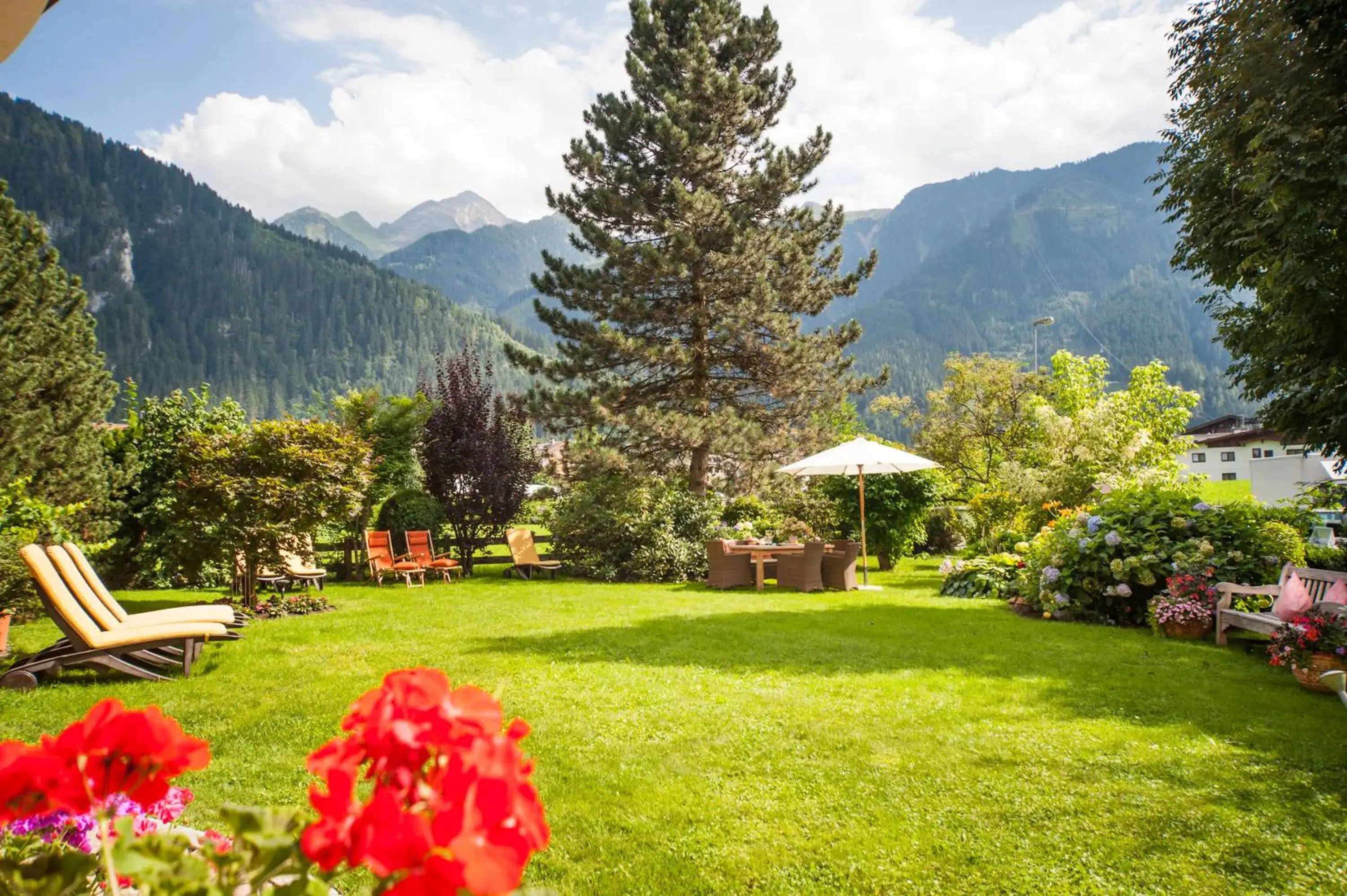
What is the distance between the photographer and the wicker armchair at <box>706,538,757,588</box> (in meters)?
12.7

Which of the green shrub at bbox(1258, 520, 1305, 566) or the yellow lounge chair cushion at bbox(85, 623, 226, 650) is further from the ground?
the green shrub at bbox(1258, 520, 1305, 566)

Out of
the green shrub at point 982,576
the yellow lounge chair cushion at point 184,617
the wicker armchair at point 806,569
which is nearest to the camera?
the yellow lounge chair cushion at point 184,617

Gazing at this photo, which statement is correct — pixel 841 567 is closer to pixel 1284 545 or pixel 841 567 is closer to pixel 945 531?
pixel 1284 545

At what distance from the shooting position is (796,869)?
119 inches

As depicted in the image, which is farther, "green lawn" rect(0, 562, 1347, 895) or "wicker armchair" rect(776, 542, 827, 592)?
"wicker armchair" rect(776, 542, 827, 592)

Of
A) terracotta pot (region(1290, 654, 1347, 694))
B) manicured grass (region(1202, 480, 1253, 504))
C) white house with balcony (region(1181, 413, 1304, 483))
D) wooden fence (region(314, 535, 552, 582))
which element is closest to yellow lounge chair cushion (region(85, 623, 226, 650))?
wooden fence (region(314, 535, 552, 582))

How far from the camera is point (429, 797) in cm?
79

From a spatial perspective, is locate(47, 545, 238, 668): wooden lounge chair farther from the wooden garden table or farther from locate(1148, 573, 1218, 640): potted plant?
locate(1148, 573, 1218, 640): potted plant

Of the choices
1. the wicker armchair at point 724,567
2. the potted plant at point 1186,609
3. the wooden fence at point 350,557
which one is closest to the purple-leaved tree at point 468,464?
the wooden fence at point 350,557

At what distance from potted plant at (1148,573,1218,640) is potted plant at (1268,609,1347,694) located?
64.2 inches

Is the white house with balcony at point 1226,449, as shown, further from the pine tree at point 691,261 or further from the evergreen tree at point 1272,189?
the evergreen tree at point 1272,189

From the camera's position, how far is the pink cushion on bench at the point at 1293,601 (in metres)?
6.14

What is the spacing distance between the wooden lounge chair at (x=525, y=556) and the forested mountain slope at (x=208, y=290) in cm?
9361

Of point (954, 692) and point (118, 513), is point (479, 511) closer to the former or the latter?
point (118, 513)
